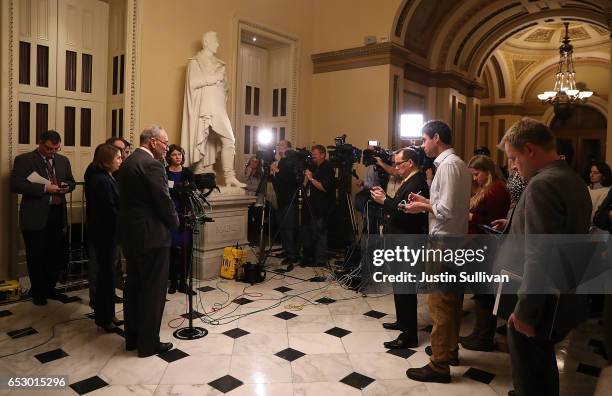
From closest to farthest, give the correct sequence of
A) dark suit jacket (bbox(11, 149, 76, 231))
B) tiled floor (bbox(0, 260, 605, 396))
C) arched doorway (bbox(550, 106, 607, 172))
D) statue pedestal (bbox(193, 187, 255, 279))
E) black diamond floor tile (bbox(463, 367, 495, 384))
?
tiled floor (bbox(0, 260, 605, 396))
black diamond floor tile (bbox(463, 367, 495, 384))
dark suit jacket (bbox(11, 149, 76, 231))
statue pedestal (bbox(193, 187, 255, 279))
arched doorway (bbox(550, 106, 607, 172))

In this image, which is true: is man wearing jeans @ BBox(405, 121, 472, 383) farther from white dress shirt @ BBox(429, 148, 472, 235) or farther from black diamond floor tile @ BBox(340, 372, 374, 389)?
black diamond floor tile @ BBox(340, 372, 374, 389)

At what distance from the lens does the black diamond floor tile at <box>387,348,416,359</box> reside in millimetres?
3154

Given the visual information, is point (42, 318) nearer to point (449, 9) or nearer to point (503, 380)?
point (503, 380)

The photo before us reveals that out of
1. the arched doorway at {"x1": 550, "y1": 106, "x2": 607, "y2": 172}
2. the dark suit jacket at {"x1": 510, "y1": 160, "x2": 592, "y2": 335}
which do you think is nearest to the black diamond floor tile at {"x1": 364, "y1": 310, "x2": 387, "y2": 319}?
the dark suit jacket at {"x1": 510, "y1": 160, "x2": 592, "y2": 335}

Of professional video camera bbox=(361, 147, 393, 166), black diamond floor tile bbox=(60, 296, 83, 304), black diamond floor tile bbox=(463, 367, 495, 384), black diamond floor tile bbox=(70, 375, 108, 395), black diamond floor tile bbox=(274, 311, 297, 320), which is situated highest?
professional video camera bbox=(361, 147, 393, 166)

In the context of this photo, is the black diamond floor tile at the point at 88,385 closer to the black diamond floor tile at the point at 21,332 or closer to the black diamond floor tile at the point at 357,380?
the black diamond floor tile at the point at 21,332

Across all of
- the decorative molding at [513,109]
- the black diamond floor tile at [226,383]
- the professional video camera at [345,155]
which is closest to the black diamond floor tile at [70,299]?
the black diamond floor tile at [226,383]

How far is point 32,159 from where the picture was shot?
405cm

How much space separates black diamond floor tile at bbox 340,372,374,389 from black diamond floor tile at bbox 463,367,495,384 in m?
0.63

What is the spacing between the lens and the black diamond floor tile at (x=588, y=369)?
9.75 ft

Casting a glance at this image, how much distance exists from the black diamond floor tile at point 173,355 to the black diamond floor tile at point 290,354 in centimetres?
64

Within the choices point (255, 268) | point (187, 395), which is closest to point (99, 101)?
point (255, 268)

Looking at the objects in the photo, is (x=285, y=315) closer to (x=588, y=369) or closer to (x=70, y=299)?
(x=70, y=299)

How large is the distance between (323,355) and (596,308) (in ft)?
9.24
